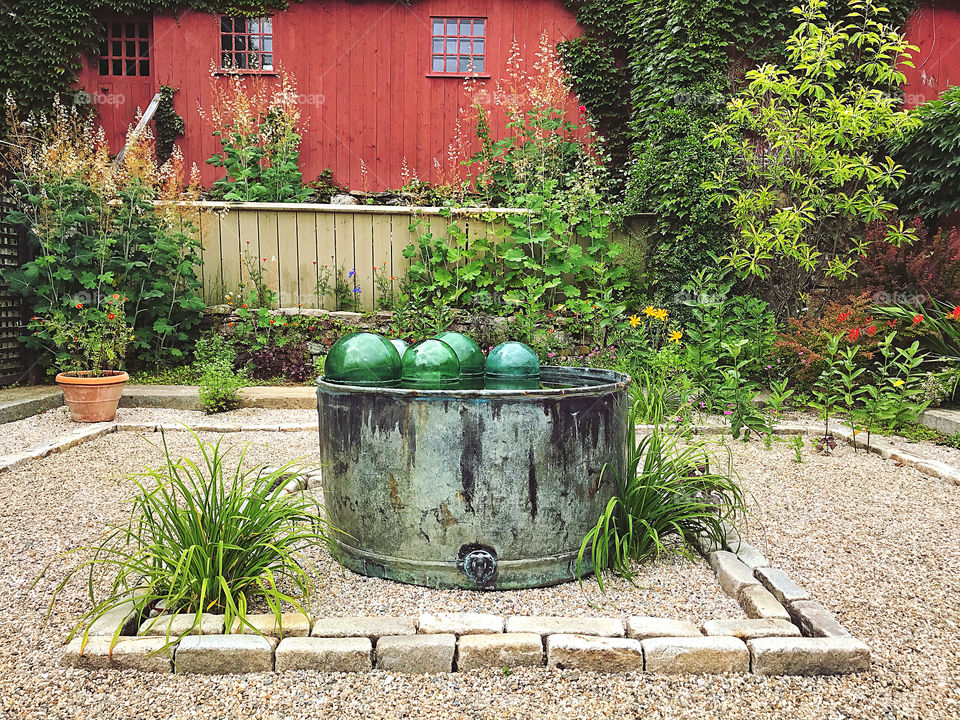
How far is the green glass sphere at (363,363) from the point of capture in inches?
87.4

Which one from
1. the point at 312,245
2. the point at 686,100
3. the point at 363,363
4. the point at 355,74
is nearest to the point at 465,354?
the point at 363,363

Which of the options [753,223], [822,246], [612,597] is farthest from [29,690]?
[822,246]

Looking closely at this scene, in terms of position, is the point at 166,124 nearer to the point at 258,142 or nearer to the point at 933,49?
the point at 258,142

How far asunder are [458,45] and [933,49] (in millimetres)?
6003

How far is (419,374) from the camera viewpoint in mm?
2219

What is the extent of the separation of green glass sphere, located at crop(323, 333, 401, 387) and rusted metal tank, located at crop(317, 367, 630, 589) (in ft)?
0.31

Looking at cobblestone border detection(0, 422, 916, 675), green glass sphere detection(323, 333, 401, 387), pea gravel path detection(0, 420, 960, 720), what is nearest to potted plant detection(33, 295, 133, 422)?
pea gravel path detection(0, 420, 960, 720)

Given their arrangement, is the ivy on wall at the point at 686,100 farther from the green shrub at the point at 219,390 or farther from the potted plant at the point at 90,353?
the potted plant at the point at 90,353

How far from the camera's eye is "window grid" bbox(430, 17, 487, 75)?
364 inches

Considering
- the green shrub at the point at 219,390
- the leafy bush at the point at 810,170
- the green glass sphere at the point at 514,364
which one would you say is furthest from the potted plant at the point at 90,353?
the leafy bush at the point at 810,170

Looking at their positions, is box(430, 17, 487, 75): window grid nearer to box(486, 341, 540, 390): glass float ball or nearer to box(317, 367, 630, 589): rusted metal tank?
box(486, 341, 540, 390): glass float ball

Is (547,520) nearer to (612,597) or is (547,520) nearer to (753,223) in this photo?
(612,597)

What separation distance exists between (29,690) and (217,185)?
7011mm

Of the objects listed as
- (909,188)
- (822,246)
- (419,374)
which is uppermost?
(909,188)
